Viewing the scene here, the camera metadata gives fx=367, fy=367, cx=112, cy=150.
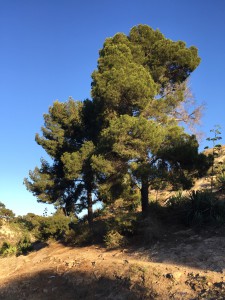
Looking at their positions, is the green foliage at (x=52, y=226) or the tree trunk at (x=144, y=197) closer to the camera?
the tree trunk at (x=144, y=197)

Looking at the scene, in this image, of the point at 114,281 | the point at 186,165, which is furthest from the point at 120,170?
the point at 114,281

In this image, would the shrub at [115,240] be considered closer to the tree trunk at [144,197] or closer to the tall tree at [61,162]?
the tree trunk at [144,197]

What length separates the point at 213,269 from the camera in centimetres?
1112

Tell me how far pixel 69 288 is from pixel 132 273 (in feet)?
8.57

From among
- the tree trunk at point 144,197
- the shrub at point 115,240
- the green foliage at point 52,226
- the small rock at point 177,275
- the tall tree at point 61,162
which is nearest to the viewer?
the small rock at point 177,275

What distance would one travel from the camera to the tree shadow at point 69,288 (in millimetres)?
11520

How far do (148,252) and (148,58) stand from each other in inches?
428

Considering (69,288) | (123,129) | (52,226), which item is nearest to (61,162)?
(52,226)

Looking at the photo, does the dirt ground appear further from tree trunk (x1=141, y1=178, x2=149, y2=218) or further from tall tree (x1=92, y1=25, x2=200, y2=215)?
tall tree (x1=92, y1=25, x2=200, y2=215)

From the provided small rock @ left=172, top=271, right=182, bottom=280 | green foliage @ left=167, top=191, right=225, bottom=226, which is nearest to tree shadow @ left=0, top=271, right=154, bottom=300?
small rock @ left=172, top=271, right=182, bottom=280

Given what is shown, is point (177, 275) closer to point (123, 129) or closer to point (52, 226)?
point (123, 129)

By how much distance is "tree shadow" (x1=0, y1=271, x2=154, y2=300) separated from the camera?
37.8 feet

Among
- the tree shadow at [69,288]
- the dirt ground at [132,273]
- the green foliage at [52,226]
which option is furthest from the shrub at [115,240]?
the green foliage at [52,226]

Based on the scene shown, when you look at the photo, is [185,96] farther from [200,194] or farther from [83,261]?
[83,261]
